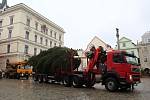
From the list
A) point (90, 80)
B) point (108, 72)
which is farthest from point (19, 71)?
point (108, 72)

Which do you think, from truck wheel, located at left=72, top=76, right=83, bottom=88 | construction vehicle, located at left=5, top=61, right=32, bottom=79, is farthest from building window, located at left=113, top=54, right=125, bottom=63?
construction vehicle, located at left=5, top=61, right=32, bottom=79

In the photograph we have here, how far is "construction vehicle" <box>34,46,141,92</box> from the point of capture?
15.2m

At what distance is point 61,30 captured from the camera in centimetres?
6644

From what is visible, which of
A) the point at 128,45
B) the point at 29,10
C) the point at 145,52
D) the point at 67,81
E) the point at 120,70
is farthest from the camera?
the point at 128,45

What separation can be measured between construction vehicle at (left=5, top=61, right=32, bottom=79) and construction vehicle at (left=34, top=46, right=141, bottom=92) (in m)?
16.8

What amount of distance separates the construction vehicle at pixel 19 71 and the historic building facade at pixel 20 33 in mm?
8453

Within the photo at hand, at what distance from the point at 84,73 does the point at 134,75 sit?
4.87 meters

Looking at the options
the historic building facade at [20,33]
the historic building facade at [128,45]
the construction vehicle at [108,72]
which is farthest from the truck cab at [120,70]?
the historic building facade at [128,45]

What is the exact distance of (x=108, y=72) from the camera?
1605 centimetres

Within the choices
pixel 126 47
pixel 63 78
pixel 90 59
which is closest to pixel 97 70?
pixel 90 59

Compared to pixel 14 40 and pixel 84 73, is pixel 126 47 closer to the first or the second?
pixel 14 40

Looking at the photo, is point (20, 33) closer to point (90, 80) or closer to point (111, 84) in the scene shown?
point (90, 80)

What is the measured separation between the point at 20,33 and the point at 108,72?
36.2 meters

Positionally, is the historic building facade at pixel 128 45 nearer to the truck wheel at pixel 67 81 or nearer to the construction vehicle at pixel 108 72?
the truck wheel at pixel 67 81
